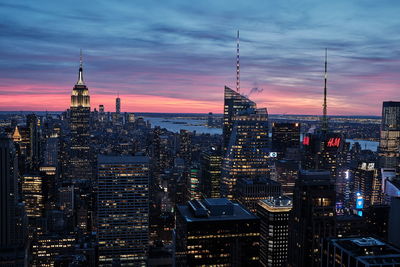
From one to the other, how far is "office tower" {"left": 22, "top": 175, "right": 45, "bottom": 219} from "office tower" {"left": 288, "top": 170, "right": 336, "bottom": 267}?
88067 millimetres

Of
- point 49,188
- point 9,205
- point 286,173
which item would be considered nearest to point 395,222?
point 286,173

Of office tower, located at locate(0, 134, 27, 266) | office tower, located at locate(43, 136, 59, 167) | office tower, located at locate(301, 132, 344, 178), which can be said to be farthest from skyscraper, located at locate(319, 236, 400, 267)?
office tower, located at locate(43, 136, 59, 167)

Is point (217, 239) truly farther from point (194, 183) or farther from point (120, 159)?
point (194, 183)

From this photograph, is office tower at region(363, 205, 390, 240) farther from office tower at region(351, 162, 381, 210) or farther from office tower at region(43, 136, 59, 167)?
office tower at region(43, 136, 59, 167)

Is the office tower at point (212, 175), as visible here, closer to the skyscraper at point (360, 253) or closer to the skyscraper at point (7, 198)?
the skyscraper at point (7, 198)

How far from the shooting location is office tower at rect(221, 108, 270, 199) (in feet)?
388

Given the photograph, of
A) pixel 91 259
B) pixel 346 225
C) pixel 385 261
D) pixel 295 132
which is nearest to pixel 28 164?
pixel 91 259

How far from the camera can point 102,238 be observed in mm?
91500

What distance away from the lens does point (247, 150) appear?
121 m

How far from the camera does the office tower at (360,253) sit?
35.7 metres

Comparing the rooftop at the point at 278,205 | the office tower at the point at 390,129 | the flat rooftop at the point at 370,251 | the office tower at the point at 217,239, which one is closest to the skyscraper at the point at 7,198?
the office tower at the point at 217,239

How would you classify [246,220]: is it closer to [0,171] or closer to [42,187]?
[0,171]

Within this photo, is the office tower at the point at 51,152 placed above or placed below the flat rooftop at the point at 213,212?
below

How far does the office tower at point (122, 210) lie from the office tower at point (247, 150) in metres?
29.9
